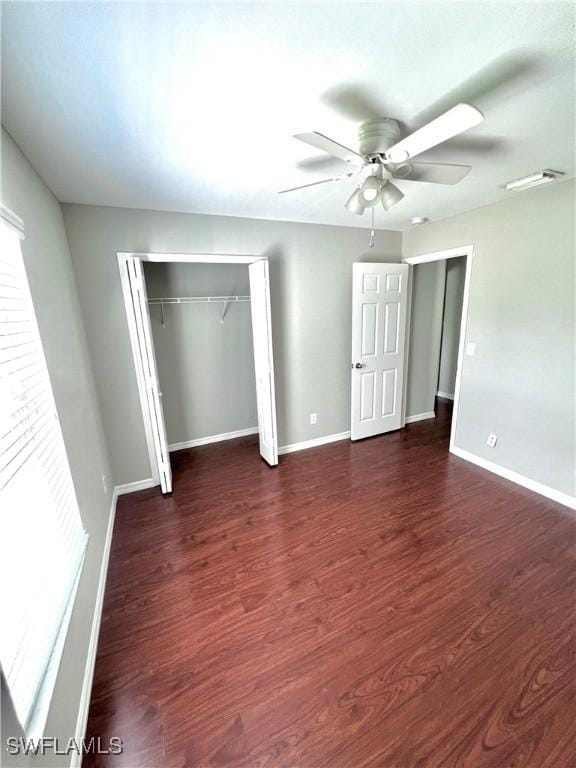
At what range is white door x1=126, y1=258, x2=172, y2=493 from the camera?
2.43 m

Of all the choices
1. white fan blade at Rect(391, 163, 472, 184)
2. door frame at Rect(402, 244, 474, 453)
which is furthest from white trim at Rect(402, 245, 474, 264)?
white fan blade at Rect(391, 163, 472, 184)

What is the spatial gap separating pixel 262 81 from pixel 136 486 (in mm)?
3072

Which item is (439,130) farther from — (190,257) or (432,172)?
(190,257)

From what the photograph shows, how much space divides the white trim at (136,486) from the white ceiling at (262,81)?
7.94 ft

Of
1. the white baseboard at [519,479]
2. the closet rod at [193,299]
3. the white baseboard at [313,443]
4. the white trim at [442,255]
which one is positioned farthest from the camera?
the white baseboard at [313,443]

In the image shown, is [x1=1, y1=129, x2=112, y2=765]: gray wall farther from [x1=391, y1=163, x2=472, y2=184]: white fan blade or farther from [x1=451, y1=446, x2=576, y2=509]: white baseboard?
[x1=451, y1=446, x2=576, y2=509]: white baseboard

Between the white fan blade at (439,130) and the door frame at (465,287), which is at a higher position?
the white fan blade at (439,130)

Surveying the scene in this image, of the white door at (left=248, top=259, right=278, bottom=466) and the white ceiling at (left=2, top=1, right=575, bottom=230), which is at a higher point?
the white ceiling at (left=2, top=1, right=575, bottom=230)

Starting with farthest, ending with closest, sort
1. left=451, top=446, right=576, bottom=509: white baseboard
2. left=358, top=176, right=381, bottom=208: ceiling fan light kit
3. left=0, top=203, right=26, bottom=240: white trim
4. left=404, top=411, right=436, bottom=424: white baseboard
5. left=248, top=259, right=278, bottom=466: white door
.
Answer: left=404, top=411, right=436, bottom=424: white baseboard → left=248, top=259, right=278, bottom=466: white door → left=451, top=446, right=576, bottom=509: white baseboard → left=358, top=176, right=381, bottom=208: ceiling fan light kit → left=0, top=203, right=26, bottom=240: white trim

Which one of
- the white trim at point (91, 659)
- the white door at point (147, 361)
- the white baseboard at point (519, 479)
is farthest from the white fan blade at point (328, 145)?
the white baseboard at point (519, 479)

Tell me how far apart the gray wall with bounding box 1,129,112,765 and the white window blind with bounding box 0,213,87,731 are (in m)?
0.09

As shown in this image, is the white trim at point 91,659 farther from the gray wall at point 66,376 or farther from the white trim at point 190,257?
the white trim at point 190,257

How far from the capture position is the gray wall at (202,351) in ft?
11.2

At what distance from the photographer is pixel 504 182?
228cm
